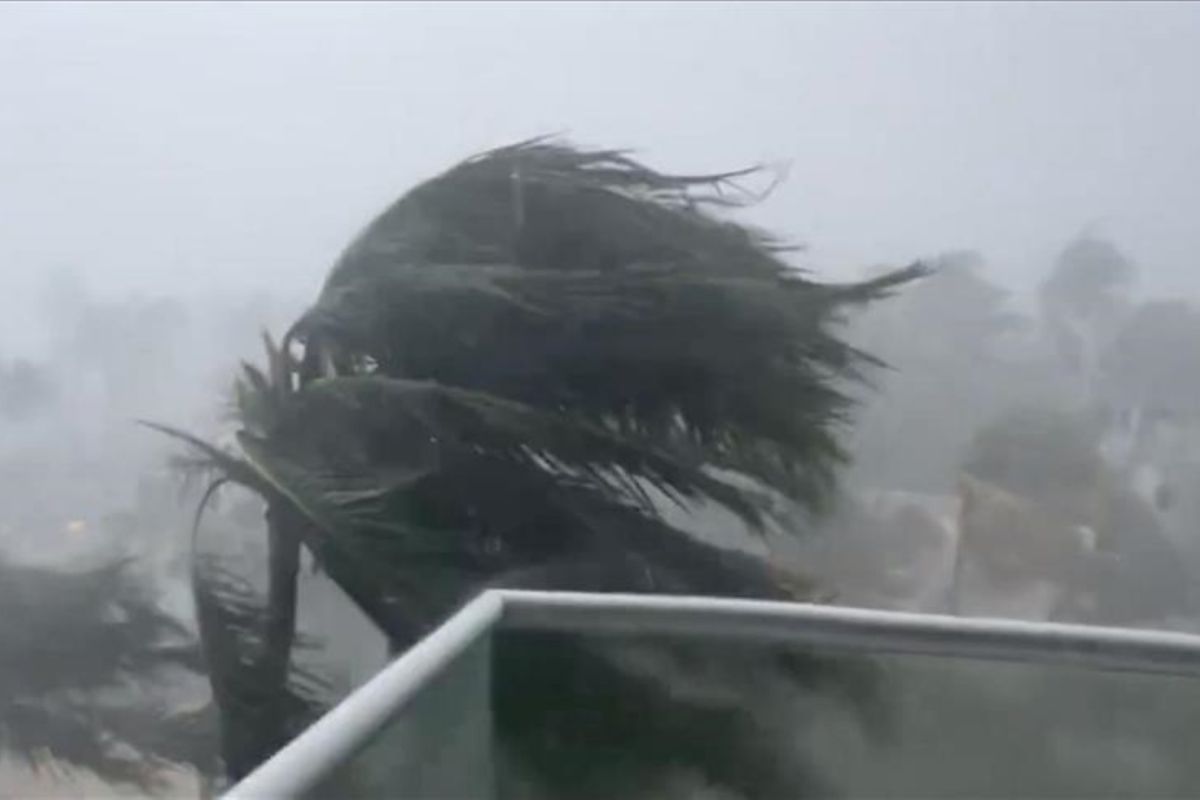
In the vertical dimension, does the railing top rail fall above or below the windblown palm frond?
above

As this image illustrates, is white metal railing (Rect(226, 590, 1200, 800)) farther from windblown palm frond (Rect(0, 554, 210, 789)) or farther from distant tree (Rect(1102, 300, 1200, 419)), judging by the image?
windblown palm frond (Rect(0, 554, 210, 789))

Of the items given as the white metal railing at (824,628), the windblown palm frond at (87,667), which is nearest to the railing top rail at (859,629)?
the white metal railing at (824,628)

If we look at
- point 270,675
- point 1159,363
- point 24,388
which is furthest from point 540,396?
point 1159,363

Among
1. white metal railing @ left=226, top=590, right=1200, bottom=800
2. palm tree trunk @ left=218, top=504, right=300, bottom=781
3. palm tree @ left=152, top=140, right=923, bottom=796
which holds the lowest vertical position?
palm tree trunk @ left=218, top=504, right=300, bottom=781

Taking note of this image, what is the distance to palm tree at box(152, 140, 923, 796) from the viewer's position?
206cm

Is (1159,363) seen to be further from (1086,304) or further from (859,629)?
(859,629)

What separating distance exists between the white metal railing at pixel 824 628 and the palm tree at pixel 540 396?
0.17 m

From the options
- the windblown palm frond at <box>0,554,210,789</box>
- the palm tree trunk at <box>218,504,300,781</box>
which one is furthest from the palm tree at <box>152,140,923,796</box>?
the windblown palm frond at <box>0,554,210,789</box>

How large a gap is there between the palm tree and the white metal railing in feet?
0.55

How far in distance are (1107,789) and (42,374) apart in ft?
4.35

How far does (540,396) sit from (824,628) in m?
0.48

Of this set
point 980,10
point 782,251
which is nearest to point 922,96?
point 980,10

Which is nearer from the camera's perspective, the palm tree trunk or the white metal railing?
the white metal railing

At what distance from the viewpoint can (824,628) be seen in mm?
1835
